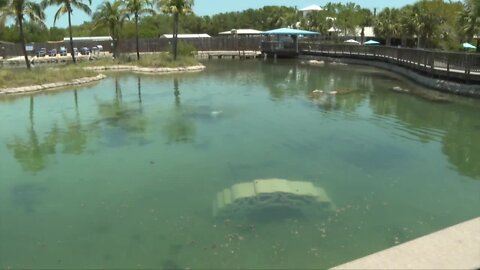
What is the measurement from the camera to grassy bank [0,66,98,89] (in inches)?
1017

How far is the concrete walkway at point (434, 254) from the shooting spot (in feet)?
15.0

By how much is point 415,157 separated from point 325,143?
2584 mm

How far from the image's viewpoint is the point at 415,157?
1212cm

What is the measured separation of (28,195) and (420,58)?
2291 cm

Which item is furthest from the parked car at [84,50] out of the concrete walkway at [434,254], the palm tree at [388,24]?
the concrete walkway at [434,254]

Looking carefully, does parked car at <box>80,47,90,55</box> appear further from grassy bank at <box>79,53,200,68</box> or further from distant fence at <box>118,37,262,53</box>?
grassy bank at <box>79,53,200,68</box>

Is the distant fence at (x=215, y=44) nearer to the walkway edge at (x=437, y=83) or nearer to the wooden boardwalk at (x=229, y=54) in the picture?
the wooden boardwalk at (x=229, y=54)

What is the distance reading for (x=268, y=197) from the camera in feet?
30.1

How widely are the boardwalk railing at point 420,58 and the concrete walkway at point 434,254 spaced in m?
18.1

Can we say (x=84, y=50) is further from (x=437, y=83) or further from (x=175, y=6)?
(x=437, y=83)

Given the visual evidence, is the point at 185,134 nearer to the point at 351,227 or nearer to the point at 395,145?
the point at 395,145

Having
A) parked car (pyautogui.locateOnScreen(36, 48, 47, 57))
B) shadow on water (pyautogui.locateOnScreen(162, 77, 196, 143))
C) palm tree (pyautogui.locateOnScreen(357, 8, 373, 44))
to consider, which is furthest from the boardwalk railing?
parked car (pyautogui.locateOnScreen(36, 48, 47, 57))

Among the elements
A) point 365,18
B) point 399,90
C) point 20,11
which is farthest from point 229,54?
point 399,90

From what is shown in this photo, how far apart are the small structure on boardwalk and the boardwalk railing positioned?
14.9 meters
